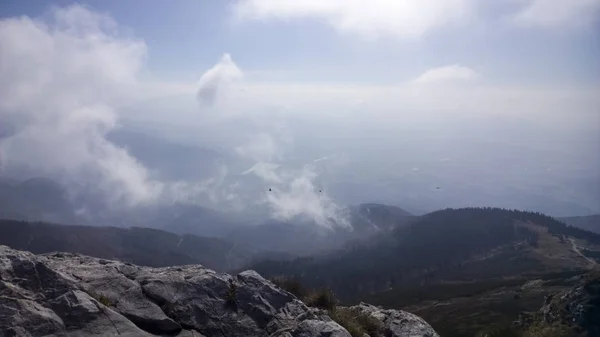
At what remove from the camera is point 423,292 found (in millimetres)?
98750

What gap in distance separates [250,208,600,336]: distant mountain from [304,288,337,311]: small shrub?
4119 cm

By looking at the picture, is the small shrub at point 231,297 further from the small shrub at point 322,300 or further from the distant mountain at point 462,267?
the distant mountain at point 462,267

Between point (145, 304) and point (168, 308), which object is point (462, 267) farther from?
point (145, 304)

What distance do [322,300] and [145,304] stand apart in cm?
790

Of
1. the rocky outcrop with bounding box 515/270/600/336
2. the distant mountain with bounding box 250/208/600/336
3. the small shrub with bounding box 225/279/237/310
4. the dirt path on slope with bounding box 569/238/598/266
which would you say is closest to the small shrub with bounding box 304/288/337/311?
the small shrub with bounding box 225/279/237/310

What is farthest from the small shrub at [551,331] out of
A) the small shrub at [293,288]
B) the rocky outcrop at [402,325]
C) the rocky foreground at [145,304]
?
the small shrub at [293,288]

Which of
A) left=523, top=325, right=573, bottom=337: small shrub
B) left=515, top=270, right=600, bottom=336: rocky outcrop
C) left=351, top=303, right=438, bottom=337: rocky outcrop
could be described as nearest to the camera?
left=351, top=303, right=438, bottom=337: rocky outcrop

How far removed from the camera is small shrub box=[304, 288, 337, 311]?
18.2 metres


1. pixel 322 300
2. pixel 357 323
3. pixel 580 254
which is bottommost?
pixel 580 254

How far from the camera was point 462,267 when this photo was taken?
146m

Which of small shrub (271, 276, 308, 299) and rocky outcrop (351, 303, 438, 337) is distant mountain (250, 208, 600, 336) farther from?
small shrub (271, 276, 308, 299)

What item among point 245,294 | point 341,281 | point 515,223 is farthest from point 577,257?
point 245,294

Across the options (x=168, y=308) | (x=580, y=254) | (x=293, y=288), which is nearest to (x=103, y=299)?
(x=168, y=308)

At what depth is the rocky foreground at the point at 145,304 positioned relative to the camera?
11758mm
